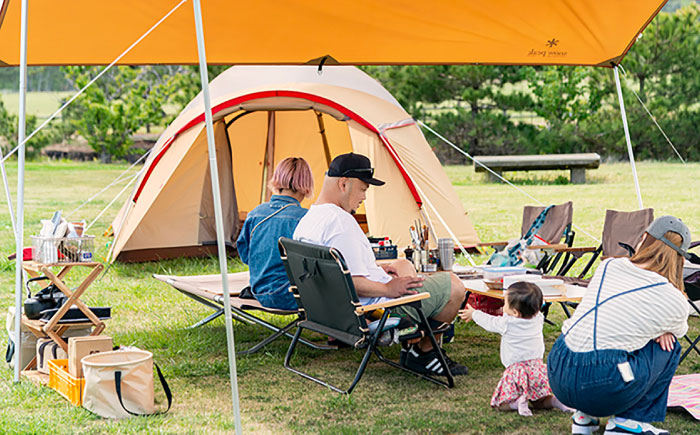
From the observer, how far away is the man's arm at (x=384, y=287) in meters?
3.53

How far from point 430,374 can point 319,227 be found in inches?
33.9

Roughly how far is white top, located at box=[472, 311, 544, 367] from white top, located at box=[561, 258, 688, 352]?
1.50 feet

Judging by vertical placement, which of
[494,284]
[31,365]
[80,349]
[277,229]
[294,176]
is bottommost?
[31,365]

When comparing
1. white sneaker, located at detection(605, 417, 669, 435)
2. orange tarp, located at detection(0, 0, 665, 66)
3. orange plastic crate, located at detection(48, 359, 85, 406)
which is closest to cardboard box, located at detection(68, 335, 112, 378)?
orange plastic crate, located at detection(48, 359, 85, 406)

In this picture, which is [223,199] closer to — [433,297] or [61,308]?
Result: [61,308]

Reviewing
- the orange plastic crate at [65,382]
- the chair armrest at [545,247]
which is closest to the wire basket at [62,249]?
the orange plastic crate at [65,382]

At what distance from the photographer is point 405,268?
12.6 ft

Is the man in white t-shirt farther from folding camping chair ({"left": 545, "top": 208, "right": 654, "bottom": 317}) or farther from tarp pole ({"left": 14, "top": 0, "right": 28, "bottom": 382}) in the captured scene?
folding camping chair ({"left": 545, "top": 208, "right": 654, "bottom": 317})

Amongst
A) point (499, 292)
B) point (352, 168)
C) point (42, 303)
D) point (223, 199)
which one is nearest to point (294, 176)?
point (352, 168)

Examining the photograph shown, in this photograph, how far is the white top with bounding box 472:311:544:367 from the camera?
3354mm

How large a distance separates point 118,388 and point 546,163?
1140 cm

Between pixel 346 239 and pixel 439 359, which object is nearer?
pixel 346 239

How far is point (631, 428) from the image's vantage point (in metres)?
2.92

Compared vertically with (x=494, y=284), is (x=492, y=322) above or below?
below
